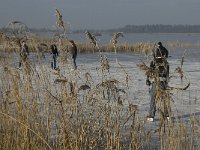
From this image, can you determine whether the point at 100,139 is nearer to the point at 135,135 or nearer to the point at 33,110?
the point at 135,135

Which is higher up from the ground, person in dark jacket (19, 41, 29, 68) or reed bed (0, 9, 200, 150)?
person in dark jacket (19, 41, 29, 68)

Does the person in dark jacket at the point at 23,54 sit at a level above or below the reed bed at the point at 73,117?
above

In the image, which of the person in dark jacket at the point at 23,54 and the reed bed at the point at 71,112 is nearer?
the reed bed at the point at 71,112

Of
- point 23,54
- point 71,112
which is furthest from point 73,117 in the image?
point 23,54

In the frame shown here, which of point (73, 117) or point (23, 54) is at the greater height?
point (23, 54)

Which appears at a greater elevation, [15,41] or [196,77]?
[15,41]

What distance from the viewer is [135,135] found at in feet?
11.0

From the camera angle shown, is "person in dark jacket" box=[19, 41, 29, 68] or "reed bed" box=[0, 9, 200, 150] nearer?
"reed bed" box=[0, 9, 200, 150]

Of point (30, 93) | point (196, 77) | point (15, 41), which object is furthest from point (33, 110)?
point (196, 77)

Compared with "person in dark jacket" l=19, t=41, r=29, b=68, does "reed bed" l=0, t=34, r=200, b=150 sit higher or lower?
lower

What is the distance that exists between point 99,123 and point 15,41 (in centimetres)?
103

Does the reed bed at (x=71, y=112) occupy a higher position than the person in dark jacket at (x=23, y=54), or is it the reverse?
the person in dark jacket at (x=23, y=54)

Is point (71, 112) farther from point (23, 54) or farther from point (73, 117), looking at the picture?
point (23, 54)

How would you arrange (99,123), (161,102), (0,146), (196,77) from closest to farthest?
(161,102), (99,123), (0,146), (196,77)
